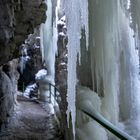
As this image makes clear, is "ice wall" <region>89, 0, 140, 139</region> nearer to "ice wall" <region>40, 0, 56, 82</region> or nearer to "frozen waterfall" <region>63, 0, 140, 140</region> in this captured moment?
"frozen waterfall" <region>63, 0, 140, 140</region>

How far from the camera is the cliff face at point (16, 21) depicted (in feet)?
17.9

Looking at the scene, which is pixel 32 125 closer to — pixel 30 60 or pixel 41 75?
pixel 41 75

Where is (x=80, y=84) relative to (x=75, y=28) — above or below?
below

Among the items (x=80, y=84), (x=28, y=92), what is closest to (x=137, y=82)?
(x=80, y=84)

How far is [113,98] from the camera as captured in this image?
16.5 feet

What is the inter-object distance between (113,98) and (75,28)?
179cm

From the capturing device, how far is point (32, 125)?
8.02m

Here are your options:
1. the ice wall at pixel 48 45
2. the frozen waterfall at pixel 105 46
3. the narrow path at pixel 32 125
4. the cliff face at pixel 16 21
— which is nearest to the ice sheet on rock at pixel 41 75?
the ice wall at pixel 48 45

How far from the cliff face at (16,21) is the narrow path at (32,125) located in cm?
169

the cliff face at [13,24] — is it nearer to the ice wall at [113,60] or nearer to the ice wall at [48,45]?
the ice wall at [113,60]

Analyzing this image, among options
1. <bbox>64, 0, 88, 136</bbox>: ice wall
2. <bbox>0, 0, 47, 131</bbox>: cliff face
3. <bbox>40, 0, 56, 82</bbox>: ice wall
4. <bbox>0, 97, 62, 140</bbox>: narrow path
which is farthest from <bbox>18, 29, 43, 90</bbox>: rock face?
<bbox>64, 0, 88, 136</bbox>: ice wall

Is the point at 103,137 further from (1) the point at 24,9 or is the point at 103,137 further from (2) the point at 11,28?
(1) the point at 24,9

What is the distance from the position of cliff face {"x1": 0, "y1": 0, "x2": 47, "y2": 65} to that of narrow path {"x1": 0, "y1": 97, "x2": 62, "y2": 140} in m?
1.69

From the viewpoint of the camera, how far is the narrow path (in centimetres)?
698
